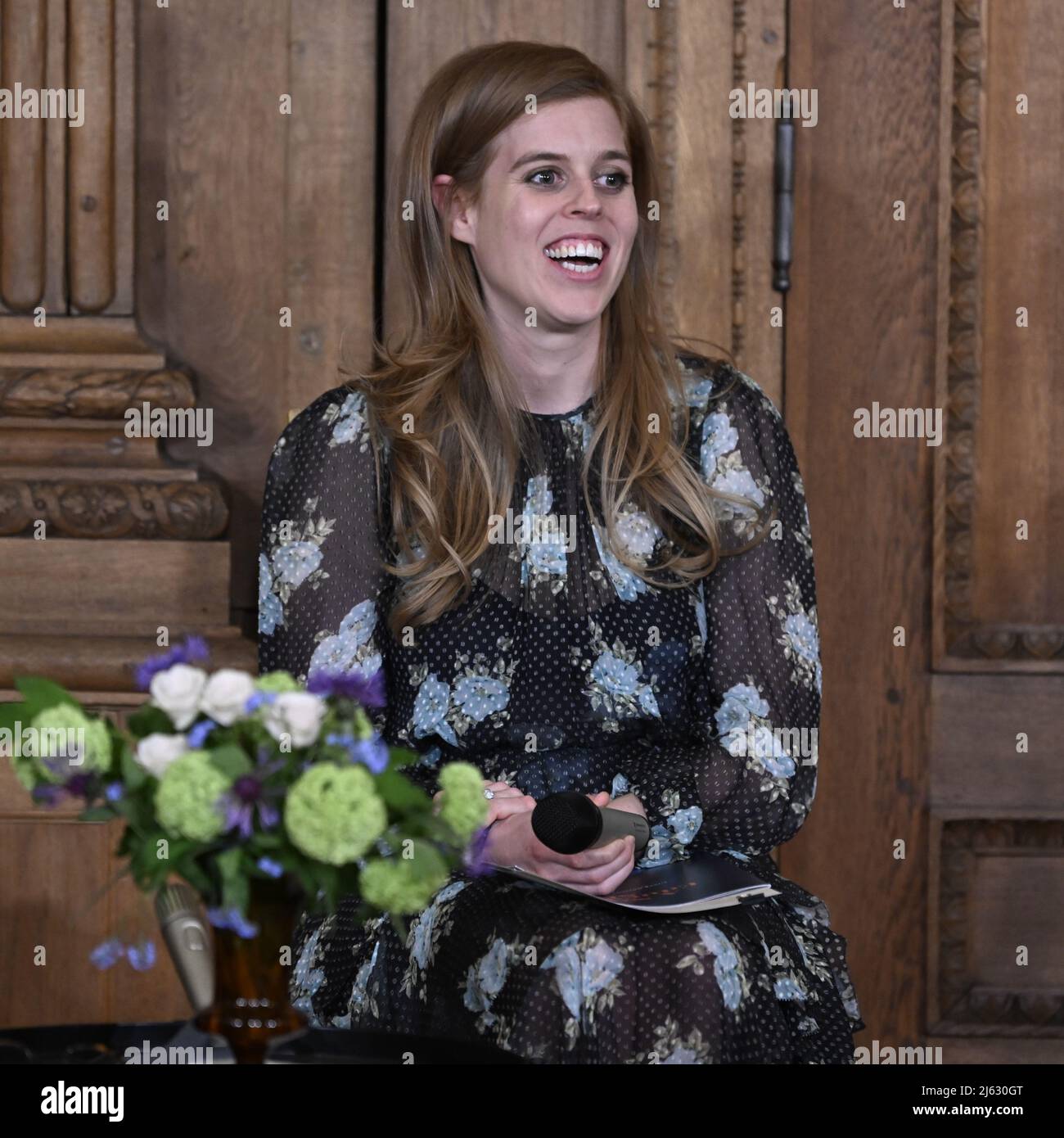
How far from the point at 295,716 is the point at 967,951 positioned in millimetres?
1735

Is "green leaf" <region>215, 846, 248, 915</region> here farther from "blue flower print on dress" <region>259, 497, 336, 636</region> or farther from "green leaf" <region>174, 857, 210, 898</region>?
"blue flower print on dress" <region>259, 497, 336, 636</region>

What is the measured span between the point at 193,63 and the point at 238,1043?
67.2 inches

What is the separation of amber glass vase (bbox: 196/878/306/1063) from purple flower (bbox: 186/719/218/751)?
0.44 feet

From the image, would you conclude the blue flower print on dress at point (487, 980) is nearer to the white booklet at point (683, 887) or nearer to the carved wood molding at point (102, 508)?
the white booklet at point (683, 887)

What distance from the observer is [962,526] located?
2531 millimetres

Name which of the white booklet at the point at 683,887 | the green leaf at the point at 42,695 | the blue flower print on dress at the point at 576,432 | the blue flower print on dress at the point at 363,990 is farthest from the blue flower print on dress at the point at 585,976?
the blue flower print on dress at the point at 576,432

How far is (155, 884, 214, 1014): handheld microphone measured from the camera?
4.62 ft

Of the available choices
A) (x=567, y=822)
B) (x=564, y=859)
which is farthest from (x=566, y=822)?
(x=564, y=859)

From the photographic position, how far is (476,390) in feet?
6.95

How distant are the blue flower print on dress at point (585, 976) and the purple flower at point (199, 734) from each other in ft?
1.90

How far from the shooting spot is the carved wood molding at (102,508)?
233 cm

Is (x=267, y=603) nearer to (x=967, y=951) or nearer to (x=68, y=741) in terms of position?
(x=68, y=741)
